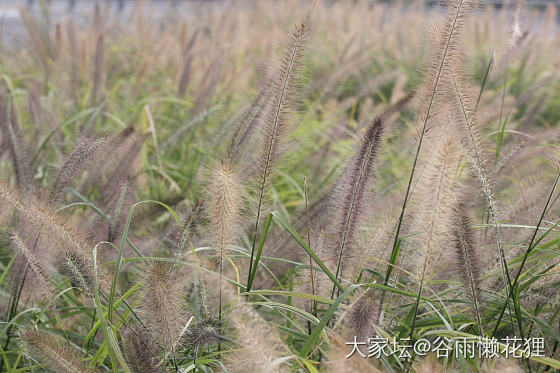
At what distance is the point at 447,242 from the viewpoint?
1767 mm

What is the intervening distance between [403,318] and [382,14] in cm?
643

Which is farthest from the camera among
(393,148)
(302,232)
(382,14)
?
(382,14)

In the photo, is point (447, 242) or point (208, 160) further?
point (208, 160)

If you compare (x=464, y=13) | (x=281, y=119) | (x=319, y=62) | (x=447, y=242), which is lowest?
(x=319, y=62)

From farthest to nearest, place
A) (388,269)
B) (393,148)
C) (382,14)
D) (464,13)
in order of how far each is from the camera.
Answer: (382,14) < (393,148) < (388,269) < (464,13)

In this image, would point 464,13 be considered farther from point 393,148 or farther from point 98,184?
point 393,148

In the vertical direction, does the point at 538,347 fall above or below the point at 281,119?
below

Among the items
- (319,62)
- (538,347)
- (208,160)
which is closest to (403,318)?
(538,347)

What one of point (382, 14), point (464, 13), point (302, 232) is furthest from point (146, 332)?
point (382, 14)

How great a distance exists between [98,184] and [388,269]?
5.01 ft

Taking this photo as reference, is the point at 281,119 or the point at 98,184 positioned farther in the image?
the point at 98,184

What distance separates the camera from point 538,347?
65.3 inches

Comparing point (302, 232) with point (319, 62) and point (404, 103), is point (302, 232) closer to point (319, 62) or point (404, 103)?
point (404, 103)

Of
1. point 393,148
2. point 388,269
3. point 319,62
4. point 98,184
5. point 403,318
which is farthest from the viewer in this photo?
point 319,62
